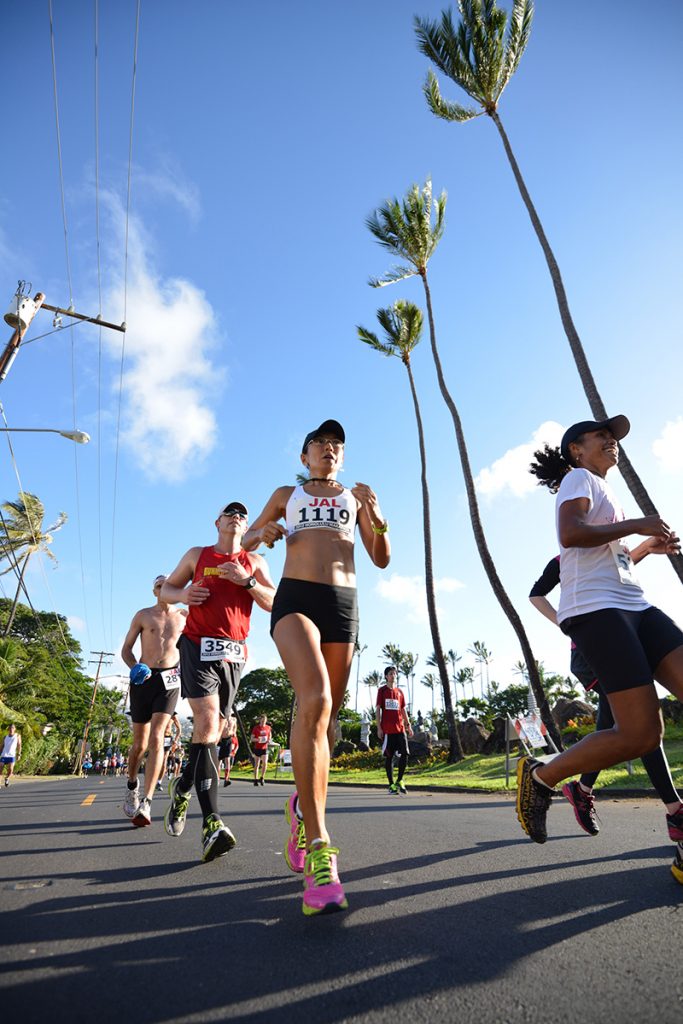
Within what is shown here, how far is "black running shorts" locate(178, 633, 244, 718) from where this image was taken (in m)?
4.12

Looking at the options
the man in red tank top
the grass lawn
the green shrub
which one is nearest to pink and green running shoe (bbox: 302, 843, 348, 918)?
the man in red tank top

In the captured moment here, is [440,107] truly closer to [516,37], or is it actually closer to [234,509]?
[516,37]

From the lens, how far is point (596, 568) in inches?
117

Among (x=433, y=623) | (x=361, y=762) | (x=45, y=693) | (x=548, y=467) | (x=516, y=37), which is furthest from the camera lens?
(x=45, y=693)

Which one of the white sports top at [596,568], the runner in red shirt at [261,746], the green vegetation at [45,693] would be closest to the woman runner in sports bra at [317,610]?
the white sports top at [596,568]

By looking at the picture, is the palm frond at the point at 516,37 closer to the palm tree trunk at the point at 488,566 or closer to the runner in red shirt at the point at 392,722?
the palm tree trunk at the point at 488,566

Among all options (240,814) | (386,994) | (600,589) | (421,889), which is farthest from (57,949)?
(240,814)

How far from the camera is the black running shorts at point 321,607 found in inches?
118

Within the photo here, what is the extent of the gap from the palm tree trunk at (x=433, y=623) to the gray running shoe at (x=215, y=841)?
17.3 meters

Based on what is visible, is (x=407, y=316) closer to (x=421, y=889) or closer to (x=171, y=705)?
(x=171, y=705)

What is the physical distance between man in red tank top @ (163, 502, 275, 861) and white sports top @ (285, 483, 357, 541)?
917mm

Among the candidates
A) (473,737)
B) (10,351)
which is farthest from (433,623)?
(10,351)

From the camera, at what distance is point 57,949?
190cm

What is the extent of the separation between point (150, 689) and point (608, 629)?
4676 millimetres
